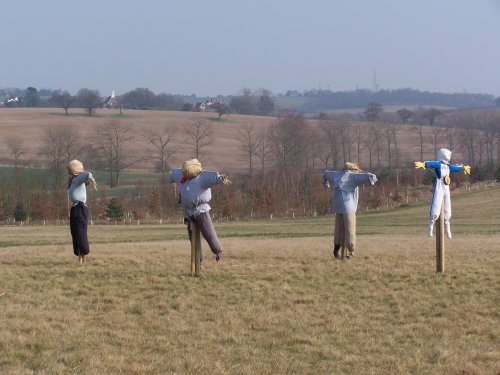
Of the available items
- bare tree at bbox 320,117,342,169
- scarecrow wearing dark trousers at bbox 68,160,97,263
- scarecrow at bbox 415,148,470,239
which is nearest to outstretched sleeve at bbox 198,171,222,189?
scarecrow wearing dark trousers at bbox 68,160,97,263

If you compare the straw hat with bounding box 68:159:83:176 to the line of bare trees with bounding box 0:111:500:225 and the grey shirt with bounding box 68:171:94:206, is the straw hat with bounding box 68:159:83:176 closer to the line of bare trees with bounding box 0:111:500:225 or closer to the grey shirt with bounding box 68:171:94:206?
the grey shirt with bounding box 68:171:94:206

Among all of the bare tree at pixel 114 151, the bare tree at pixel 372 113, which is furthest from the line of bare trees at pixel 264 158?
the bare tree at pixel 372 113

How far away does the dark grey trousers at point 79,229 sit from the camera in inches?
623

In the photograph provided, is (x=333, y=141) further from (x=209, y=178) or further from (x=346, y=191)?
(x=209, y=178)

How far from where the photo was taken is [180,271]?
585 inches


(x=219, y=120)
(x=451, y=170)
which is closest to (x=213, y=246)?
(x=451, y=170)

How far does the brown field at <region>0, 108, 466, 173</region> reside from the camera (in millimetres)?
99250

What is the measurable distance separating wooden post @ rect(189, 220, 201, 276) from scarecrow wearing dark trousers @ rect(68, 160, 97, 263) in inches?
102

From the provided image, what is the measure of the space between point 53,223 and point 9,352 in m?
48.8

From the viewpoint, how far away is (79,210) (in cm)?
1600

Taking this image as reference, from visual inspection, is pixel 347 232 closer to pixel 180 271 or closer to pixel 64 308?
pixel 180 271

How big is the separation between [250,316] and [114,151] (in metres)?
79.1

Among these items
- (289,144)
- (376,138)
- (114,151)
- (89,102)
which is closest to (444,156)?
(114,151)

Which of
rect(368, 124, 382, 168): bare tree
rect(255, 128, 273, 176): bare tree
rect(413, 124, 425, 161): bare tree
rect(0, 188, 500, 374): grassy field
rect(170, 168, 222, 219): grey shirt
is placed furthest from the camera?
rect(413, 124, 425, 161): bare tree
